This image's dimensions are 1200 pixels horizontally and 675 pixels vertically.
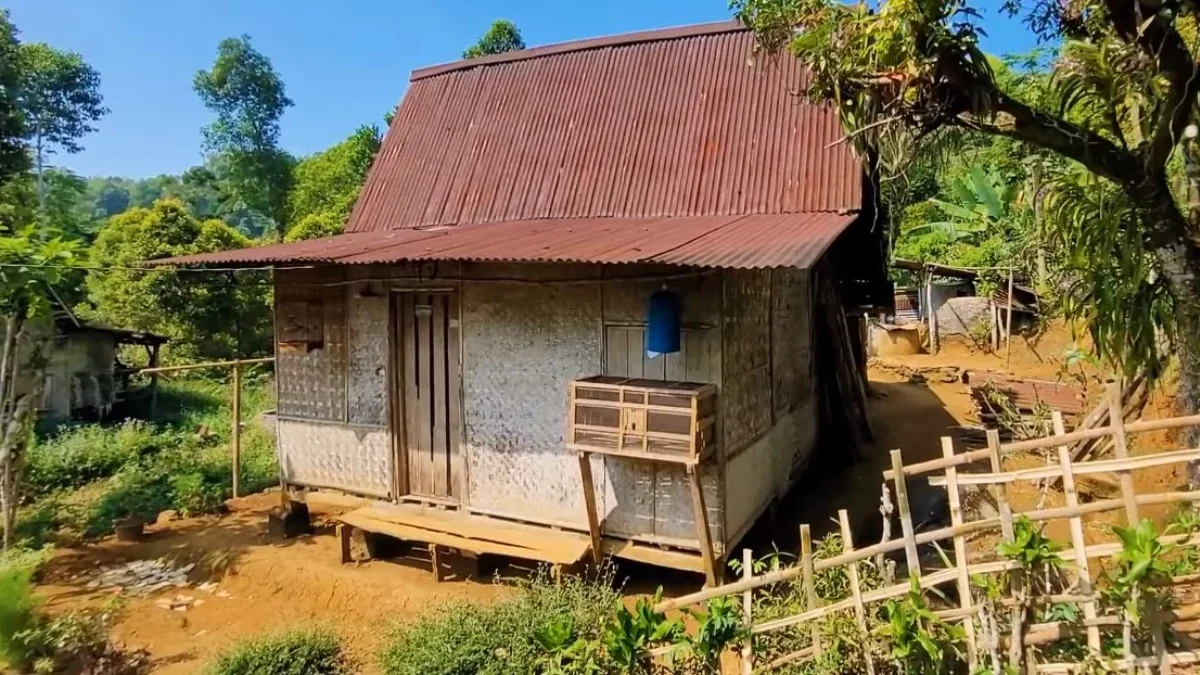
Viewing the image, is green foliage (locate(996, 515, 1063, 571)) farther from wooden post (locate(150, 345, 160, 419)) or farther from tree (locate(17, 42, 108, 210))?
tree (locate(17, 42, 108, 210))

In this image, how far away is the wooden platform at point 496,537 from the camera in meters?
5.86

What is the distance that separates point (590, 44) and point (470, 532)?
7076 mm

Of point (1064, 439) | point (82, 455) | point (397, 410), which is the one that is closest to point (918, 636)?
point (1064, 439)

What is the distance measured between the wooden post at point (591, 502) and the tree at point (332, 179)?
17.3 meters

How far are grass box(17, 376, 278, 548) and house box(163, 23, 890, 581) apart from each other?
2372 millimetres

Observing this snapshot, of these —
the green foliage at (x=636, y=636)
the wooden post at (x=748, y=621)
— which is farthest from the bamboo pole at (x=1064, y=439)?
the green foliage at (x=636, y=636)

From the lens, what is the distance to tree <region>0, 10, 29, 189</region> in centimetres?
1670

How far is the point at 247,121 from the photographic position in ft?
103

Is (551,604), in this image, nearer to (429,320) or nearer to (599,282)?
(599,282)

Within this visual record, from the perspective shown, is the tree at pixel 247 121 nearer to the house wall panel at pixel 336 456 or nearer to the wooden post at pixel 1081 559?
the house wall panel at pixel 336 456

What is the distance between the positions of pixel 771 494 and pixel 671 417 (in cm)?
251

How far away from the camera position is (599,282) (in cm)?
609

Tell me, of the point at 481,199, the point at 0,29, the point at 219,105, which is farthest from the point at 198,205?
the point at 481,199

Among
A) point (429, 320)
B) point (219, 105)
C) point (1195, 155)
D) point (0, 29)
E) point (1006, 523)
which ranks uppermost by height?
point (219, 105)
